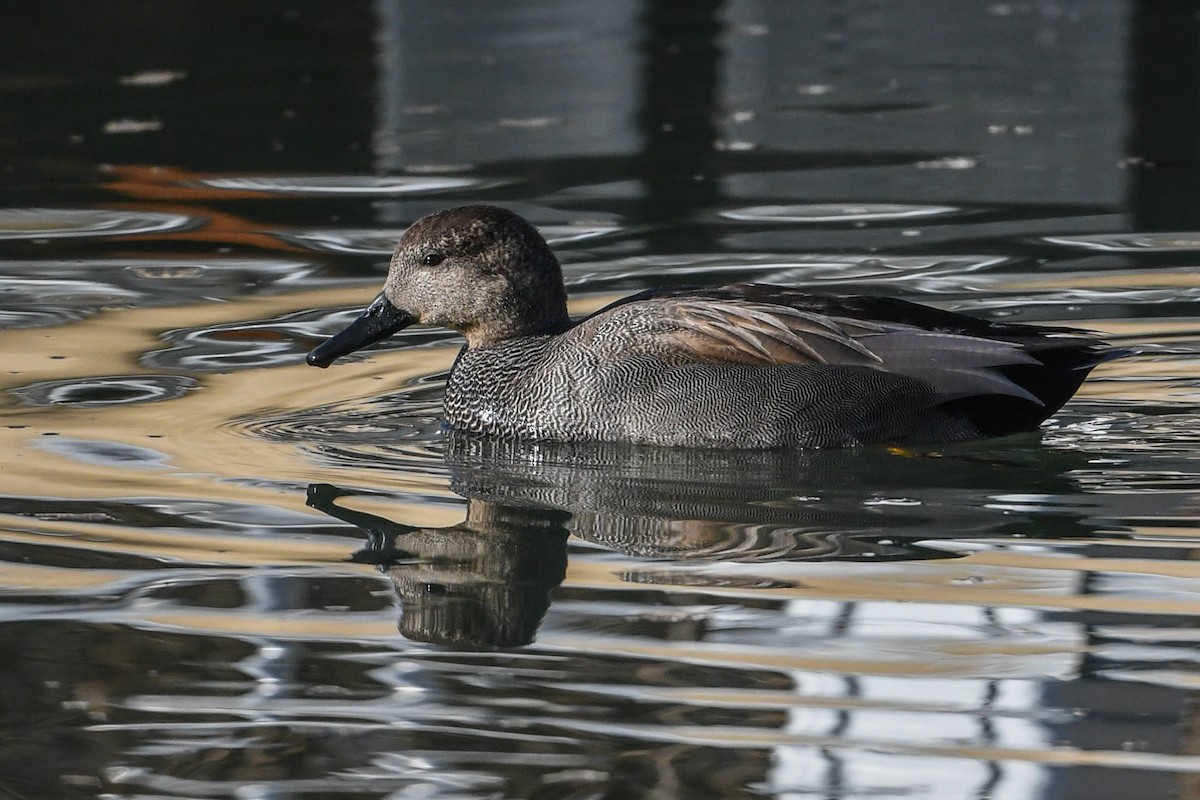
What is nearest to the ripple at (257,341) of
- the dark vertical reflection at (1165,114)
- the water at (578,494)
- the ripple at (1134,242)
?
the water at (578,494)

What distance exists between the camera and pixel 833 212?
1053 centimetres

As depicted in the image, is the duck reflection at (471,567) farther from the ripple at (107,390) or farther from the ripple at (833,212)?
the ripple at (833,212)

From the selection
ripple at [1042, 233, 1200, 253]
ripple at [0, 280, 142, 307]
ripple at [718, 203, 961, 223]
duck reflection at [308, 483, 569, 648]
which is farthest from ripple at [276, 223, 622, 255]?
duck reflection at [308, 483, 569, 648]

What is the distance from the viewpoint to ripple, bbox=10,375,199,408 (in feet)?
24.3

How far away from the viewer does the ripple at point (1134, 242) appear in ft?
30.8

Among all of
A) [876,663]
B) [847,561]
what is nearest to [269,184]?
[847,561]

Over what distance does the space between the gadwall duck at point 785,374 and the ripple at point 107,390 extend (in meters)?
1.39

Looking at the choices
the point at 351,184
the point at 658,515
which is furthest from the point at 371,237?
the point at 658,515


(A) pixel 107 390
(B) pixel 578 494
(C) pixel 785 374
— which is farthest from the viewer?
(A) pixel 107 390

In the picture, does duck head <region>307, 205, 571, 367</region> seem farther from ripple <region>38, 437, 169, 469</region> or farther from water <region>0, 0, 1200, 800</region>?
ripple <region>38, 437, 169, 469</region>

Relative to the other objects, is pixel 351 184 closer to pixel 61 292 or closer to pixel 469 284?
pixel 61 292

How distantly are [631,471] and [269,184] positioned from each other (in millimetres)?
5695

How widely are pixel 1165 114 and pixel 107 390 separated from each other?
7435 mm

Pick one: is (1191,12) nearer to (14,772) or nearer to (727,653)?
(727,653)
